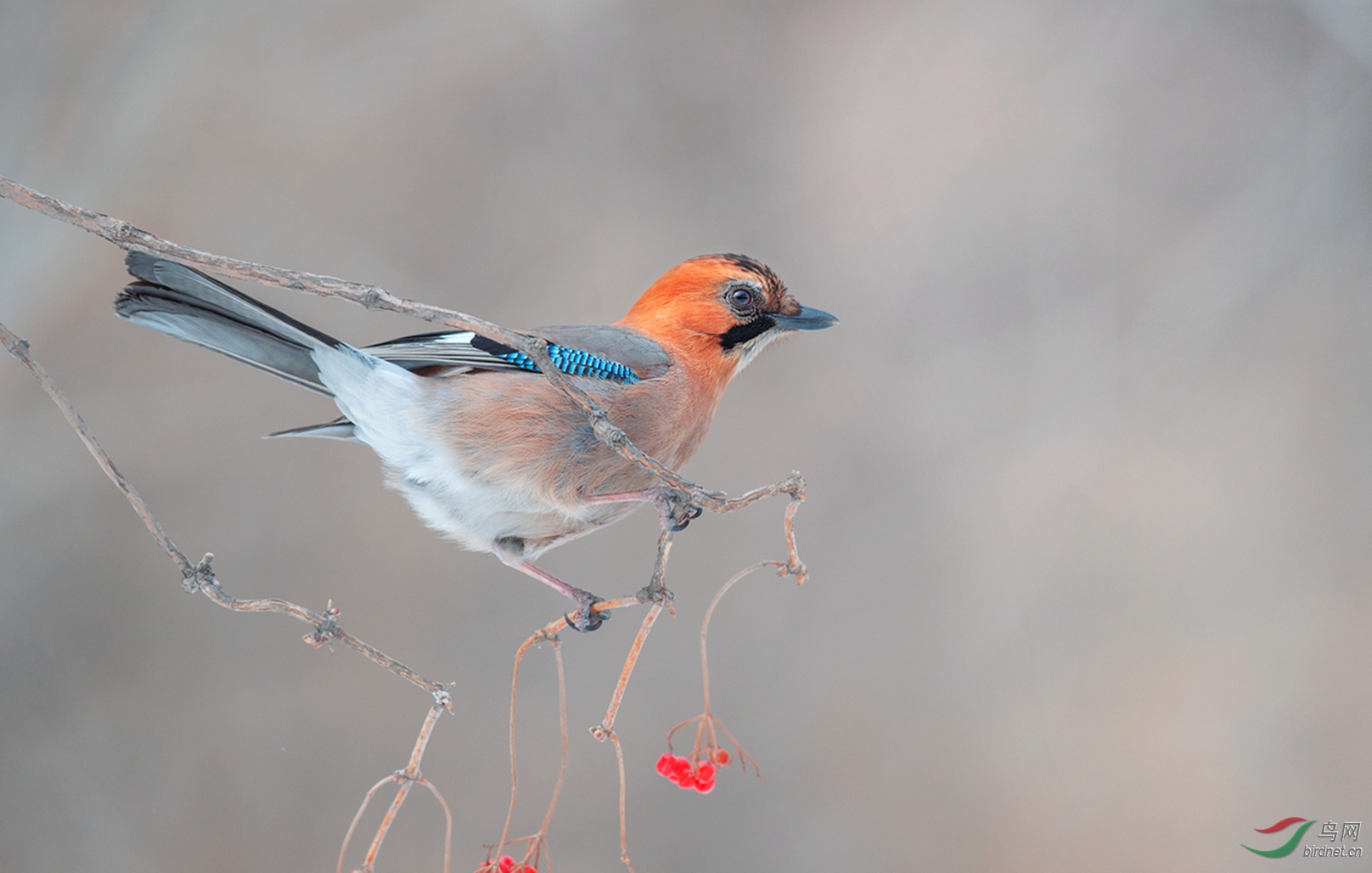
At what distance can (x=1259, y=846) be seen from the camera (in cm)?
193

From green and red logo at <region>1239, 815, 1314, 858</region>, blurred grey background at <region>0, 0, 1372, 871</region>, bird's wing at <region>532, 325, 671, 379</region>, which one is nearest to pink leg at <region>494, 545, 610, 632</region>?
bird's wing at <region>532, 325, 671, 379</region>

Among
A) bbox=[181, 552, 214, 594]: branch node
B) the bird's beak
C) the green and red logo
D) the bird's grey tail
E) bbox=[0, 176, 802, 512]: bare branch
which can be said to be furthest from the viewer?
the green and red logo

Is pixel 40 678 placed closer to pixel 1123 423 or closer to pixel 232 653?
pixel 232 653

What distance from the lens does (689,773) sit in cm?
109

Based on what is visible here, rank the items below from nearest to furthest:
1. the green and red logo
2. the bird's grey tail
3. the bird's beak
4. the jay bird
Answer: the bird's grey tail < the jay bird < the bird's beak < the green and red logo

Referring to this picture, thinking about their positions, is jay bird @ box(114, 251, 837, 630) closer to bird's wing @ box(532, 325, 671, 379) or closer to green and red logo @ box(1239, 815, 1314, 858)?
bird's wing @ box(532, 325, 671, 379)

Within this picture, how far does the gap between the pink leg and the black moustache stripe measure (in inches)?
15.7

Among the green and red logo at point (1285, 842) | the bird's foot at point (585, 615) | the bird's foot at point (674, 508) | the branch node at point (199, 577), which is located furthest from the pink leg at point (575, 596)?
the green and red logo at point (1285, 842)

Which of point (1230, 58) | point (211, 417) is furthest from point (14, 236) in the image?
point (1230, 58)

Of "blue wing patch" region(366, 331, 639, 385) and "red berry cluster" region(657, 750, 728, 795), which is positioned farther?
"blue wing patch" region(366, 331, 639, 385)

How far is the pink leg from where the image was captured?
120 centimetres

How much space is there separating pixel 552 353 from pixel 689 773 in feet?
1.70

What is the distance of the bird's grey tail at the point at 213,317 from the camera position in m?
1.02

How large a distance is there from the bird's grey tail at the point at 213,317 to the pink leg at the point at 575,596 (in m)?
0.37
